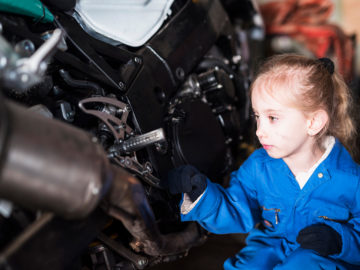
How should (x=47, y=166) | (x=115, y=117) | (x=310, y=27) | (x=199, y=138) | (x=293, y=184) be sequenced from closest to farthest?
(x=47, y=166)
(x=115, y=117)
(x=293, y=184)
(x=199, y=138)
(x=310, y=27)

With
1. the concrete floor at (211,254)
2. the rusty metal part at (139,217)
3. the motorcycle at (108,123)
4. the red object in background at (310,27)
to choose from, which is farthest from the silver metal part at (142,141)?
the red object in background at (310,27)

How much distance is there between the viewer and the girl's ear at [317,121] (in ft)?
3.14

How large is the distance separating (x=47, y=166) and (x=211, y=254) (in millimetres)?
812

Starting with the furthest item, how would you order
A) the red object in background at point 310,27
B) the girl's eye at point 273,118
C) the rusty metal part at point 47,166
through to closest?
the red object in background at point 310,27, the girl's eye at point 273,118, the rusty metal part at point 47,166

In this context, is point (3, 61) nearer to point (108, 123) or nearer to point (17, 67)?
point (17, 67)

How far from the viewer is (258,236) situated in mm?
1108

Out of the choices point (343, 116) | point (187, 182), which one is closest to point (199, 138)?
point (187, 182)

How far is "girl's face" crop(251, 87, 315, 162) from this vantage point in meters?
0.93

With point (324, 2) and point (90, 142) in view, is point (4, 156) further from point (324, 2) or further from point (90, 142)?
point (324, 2)

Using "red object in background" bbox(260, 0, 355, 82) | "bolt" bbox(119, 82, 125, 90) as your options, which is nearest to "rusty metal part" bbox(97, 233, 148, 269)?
"bolt" bbox(119, 82, 125, 90)

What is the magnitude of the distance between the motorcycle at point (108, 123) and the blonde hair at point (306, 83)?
0.29 m

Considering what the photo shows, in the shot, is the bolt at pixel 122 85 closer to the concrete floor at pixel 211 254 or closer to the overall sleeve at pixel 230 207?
the overall sleeve at pixel 230 207

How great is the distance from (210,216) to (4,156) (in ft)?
1.97

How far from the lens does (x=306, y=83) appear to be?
93 centimetres
